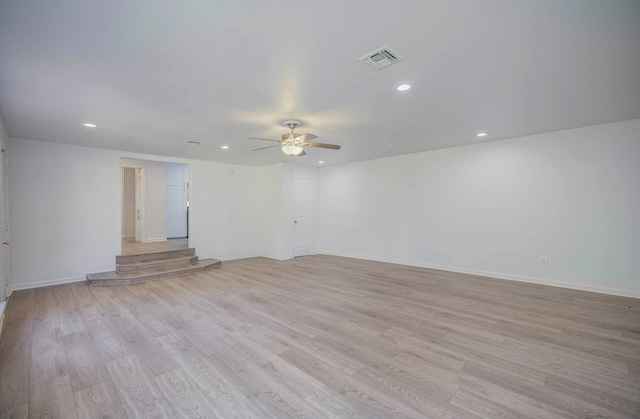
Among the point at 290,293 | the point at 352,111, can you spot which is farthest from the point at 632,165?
the point at 290,293

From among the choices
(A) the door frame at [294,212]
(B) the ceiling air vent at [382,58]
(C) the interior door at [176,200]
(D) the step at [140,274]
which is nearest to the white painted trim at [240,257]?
(D) the step at [140,274]

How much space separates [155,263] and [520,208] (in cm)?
727

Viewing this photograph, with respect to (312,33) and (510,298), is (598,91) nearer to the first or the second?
(510,298)

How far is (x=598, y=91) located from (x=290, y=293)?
4.68 metres

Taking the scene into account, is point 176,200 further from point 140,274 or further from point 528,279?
point 528,279

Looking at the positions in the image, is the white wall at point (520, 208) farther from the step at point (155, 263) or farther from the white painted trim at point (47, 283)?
the white painted trim at point (47, 283)

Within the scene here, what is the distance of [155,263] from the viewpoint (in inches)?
226

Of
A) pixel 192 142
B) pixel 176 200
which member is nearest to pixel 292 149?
pixel 192 142

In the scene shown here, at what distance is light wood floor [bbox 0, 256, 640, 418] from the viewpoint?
6.24 feet

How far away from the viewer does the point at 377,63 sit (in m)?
2.35

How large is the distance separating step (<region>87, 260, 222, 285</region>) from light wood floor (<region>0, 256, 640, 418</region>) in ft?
1.62

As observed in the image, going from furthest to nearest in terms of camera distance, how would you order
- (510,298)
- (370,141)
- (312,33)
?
(370,141) < (510,298) < (312,33)

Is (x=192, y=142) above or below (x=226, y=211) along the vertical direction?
above

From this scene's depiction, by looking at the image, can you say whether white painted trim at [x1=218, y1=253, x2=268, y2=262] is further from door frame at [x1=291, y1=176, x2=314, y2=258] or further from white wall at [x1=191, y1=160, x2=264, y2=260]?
door frame at [x1=291, y1=176, x2=314, y2=258]
